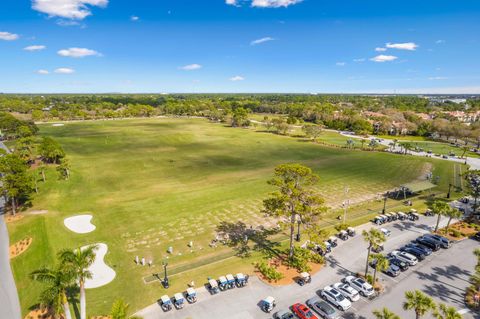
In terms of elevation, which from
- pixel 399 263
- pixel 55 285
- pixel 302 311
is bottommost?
pixel 302 311

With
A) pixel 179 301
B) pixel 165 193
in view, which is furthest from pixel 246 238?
pixel 165 193

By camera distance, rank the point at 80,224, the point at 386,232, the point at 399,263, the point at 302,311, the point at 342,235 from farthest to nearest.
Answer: the point at 80,224 → the point at 386,232 → the point at 342,235 → the point at 399,263 → the point at 302,311

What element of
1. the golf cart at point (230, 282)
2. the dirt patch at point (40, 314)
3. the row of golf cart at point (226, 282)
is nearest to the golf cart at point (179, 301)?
the row of golf cart at point (226, 282)

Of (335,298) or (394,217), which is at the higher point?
(394,217)

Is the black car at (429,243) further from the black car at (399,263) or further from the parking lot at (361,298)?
the black car at (399,263)

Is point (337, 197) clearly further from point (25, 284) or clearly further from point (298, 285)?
point (25, 284)

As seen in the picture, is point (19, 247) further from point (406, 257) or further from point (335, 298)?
point (406, 257)

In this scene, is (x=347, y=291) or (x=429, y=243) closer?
(x=347, y=291)

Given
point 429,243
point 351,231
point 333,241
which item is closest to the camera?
point 429,243
